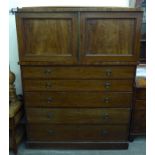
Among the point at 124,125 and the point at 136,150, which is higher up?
the point at 124,125

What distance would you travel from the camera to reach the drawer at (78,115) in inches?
78.9

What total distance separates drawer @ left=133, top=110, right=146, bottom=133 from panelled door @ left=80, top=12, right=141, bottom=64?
0.65 meters

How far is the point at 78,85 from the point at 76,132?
54cm

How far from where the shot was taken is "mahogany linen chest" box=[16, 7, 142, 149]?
5.61 feet

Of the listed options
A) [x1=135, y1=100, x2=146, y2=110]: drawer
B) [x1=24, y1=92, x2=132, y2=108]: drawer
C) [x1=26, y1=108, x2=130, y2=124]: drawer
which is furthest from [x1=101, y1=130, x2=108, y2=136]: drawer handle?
[x1=135, y1=100, x2=146, y2=110]: drawer

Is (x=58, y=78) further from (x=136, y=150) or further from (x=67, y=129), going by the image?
(x=136, y=150)

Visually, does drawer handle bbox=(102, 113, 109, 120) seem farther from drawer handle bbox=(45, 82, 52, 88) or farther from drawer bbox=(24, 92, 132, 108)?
drawer handle bbox=(45, 82, 52, 88)

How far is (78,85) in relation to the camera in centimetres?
191

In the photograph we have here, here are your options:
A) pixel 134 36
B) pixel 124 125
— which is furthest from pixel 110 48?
pixel 124 125

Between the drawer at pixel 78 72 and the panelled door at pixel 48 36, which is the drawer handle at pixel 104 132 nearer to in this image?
the drawer at pixel 78 72
